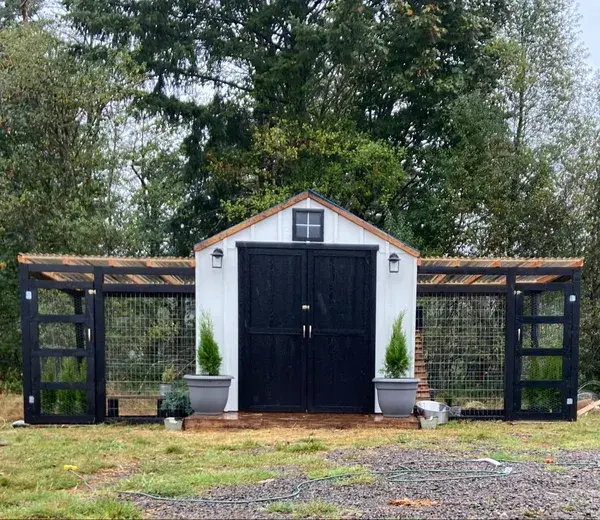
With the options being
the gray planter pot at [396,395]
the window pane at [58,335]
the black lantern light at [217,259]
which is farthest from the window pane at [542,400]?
the window pane at [58,335]

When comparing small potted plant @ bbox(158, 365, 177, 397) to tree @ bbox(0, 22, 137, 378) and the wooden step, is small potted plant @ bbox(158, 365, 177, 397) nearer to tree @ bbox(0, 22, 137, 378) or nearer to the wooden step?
the wooden step

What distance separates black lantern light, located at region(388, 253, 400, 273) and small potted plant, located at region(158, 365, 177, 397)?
301 cm

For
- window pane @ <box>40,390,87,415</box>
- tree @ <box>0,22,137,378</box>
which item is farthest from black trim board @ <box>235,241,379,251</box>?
tree @ <box>0,22,137,378</box>

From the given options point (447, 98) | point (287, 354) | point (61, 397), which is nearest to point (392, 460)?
point (287, 354)

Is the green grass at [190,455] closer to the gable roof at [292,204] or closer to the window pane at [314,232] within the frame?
the gable roof at [292,204]

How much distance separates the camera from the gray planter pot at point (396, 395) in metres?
7.62

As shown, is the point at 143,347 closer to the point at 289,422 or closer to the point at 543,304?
the point at 289,422

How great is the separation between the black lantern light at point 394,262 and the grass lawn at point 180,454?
6.37 feet

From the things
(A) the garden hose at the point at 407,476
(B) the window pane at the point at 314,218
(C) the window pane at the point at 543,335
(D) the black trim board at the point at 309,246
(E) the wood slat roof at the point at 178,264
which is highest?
(B) the window pane at the point at 314,218

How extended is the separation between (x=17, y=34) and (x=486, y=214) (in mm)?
10357

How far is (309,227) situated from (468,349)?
2.57 meters

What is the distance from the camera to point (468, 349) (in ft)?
27.5

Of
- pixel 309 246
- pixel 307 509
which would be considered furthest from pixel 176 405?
pixel 307 509

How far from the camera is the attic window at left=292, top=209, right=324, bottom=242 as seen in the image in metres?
8.05
